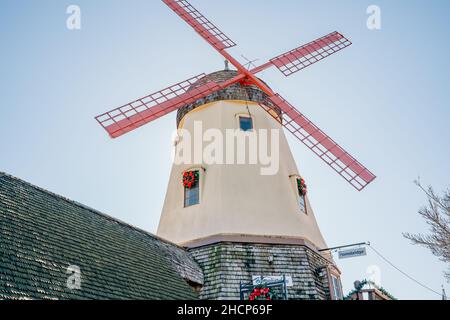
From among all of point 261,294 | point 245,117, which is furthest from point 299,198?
point 261,294

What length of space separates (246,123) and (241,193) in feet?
8.45

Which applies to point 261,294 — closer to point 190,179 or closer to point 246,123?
point 190,179

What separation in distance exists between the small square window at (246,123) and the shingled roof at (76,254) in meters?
4.42

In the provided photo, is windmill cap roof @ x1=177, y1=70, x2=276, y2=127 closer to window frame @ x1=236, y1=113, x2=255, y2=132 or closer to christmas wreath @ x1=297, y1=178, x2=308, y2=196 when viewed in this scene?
window frame @ x1=236, y1=113, x2=255, y2=132

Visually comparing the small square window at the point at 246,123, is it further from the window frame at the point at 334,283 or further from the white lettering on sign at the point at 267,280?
the white lettering on sign at the point at 267,280

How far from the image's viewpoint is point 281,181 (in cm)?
1347

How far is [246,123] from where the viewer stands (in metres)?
14.4

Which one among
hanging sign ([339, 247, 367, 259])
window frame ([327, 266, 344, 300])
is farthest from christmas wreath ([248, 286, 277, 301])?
hanging sign ([339, 247, 367, 259])

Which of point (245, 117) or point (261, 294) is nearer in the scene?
point (261, 294)

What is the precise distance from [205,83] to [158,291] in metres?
7.60

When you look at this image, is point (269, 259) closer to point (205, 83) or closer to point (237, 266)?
point (237, 266)

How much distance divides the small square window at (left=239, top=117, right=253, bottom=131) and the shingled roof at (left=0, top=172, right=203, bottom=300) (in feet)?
14.5
